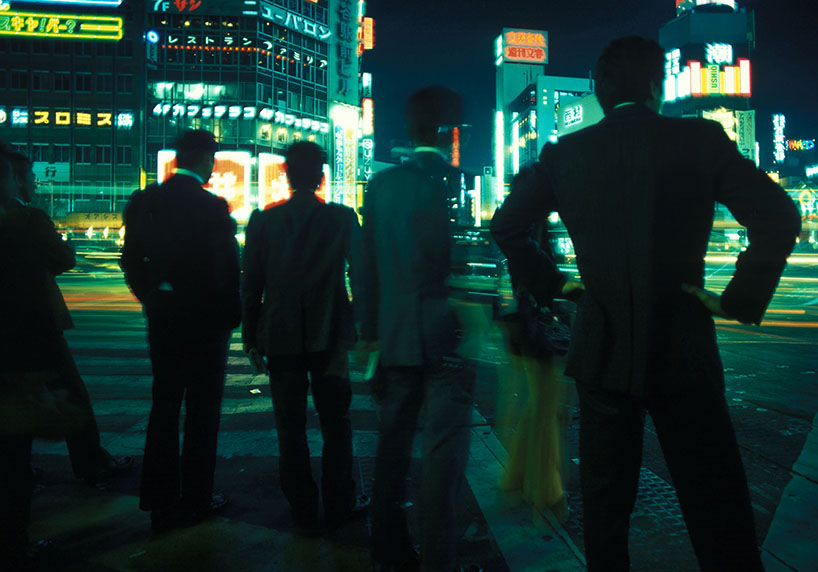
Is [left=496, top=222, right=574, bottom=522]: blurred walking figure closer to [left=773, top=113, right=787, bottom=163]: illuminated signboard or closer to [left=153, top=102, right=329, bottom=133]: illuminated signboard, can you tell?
[left=153, top=102, right=329, bottom=133]: illuminated signboard

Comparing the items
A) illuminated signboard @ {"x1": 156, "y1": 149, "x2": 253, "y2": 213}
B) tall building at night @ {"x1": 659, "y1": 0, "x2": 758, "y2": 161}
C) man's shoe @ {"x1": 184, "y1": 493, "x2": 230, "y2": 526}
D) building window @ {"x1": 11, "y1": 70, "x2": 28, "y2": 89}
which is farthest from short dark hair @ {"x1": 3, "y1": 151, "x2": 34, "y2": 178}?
building window @ {"x1": 11, "y1": 70, "x2": 28, "y2": 89}

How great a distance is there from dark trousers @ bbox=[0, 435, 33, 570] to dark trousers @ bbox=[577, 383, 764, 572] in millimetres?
2283

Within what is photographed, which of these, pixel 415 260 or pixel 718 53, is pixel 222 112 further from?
pixel 415 260

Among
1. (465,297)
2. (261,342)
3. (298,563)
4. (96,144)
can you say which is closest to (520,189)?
(465,297)

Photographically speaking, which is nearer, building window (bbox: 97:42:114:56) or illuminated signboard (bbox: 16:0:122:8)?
illuminated signboard (bbox: 16:0:122:8)

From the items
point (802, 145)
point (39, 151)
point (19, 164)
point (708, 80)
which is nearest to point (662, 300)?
point (19, 164)

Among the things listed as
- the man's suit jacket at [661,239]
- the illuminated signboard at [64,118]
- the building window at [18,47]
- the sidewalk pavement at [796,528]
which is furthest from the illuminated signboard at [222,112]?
the man's suit jacket at [661,239]

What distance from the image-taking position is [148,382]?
21.0 feet

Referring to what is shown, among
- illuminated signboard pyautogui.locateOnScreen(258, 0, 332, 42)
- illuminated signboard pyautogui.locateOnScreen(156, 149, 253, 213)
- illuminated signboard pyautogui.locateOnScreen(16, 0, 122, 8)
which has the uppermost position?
illuminated signboard pyautogui.locateOnScreen(258, 0, 332, 42)

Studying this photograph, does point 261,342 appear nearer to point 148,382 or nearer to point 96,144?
point 148,382

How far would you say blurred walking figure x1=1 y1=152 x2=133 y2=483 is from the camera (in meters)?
2.69

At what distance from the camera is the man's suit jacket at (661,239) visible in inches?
62.8

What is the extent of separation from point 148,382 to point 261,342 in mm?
3971

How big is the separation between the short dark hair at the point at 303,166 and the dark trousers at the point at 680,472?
1.83 m
